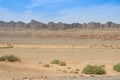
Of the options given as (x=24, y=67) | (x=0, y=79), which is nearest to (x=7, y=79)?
(x=0, y=79)

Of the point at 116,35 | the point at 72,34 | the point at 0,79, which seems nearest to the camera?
the point at 0,79

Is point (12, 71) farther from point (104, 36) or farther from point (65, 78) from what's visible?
point (104, 36)

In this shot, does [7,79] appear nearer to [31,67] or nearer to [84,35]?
[31,67]

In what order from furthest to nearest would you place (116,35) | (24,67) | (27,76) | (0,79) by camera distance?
(116,35)
(24,67)
(27,76)
(0,79)

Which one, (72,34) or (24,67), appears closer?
(24,67)

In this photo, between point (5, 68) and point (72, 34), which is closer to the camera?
point (5, 68)

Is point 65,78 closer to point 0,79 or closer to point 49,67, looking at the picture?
point 0,79

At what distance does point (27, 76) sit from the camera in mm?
27438

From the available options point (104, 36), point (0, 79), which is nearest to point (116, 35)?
point (104, 36)

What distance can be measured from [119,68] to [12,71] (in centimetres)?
941

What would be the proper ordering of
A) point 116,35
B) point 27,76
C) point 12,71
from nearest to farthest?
point 27,76, point 12,71, point 116,35

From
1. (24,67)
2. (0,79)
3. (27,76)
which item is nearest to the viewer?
(0,79)

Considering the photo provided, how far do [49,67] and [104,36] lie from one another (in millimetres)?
138653

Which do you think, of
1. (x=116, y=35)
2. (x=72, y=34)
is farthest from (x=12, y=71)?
(x=72, y=34)
